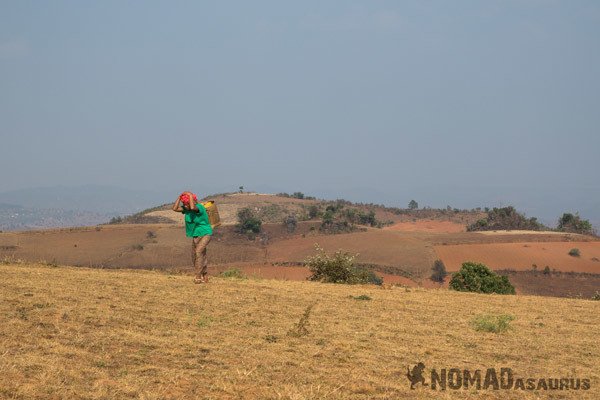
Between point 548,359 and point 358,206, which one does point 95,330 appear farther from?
point 358,206

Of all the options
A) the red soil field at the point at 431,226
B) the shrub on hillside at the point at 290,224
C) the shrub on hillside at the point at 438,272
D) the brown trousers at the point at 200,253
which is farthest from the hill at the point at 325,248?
the brown trousers at the point at 200,253

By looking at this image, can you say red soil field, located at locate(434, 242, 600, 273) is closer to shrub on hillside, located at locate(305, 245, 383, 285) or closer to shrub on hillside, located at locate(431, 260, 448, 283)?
shrub on hillside, located at locate(431, 260, 448, 283)

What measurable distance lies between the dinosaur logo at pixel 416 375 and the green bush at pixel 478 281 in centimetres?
1980

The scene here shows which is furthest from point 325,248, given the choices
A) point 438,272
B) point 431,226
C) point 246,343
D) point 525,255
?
point 246,343

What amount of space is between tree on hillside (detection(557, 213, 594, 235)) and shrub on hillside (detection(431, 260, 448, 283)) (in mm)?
34710

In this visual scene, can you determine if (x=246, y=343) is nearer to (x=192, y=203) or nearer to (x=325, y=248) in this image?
(x=192, y=203)

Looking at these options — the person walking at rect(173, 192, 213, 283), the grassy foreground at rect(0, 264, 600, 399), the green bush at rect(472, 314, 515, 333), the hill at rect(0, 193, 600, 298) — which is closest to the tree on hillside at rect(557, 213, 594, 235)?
the hill at rect(0, 193, 600, 298)

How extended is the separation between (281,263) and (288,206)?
48669 millimetres

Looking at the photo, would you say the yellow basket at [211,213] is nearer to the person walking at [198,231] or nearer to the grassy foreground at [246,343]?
the person walking at [198,231]

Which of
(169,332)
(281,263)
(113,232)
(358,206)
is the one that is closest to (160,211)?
(113,232)

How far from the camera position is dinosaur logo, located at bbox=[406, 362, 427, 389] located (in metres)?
9.20

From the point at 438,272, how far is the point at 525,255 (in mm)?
12581

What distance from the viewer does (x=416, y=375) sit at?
9.45 m

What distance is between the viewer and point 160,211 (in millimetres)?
97688
